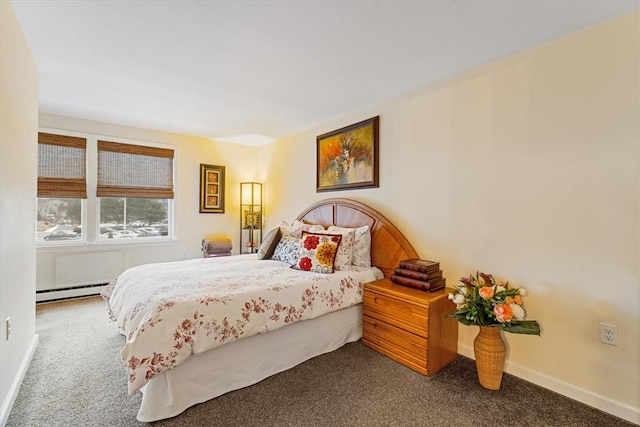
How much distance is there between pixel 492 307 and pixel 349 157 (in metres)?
2.15

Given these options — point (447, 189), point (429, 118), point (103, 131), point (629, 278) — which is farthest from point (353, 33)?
point (103, 131)

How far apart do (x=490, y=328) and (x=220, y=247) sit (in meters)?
3.65

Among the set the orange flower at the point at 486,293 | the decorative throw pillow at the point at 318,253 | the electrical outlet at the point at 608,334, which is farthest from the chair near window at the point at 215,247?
the electrical outlet at the point at 608,334

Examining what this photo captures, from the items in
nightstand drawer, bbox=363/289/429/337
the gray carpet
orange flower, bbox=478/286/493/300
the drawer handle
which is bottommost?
the gray carpet

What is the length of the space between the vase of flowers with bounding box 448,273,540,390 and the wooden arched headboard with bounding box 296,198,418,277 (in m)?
0.78

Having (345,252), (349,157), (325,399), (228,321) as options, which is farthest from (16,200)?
(349,157)

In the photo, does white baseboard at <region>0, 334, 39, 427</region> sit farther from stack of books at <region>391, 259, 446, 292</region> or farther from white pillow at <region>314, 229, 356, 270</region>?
stack of books at <region>391, 259, 446, 292</region>

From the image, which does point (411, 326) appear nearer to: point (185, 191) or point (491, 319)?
point (491, 319)

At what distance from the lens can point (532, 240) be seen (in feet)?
6.76

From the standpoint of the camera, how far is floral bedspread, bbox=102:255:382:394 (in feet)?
5.33

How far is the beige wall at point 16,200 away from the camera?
5.36 ft

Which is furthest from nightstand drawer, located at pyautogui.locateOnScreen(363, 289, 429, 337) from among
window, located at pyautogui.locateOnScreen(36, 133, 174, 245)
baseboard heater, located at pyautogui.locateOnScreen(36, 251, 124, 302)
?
baseboard heater, located at pyautogui.locateOnScreen(36, 251, 124, 302)

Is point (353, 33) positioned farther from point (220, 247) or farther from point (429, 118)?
point (220, 247)

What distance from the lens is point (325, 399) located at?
182cm
